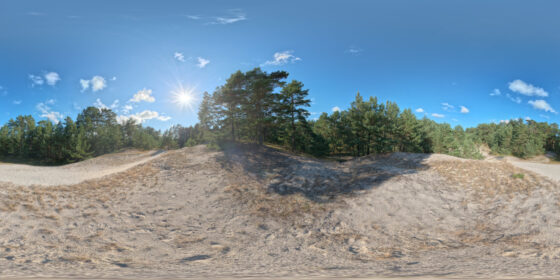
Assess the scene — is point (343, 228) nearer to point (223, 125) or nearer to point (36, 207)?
point (36, 207)

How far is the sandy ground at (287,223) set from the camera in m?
5.33

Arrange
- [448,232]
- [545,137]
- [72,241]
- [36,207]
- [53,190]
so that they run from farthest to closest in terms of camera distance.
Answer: [545,137] → [53,190] → [36,207] → [448,232] → [72,241]

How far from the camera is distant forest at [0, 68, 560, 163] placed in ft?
82.5

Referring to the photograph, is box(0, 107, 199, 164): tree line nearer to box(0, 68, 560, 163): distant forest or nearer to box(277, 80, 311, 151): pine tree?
box(0, 68, 560, 163): distant forest

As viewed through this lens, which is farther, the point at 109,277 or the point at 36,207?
the point at 36,207

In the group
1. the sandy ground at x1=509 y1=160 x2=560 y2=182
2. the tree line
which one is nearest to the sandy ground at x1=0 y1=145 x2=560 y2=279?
the sandy ground at x1=509 y1=160 x2=560 y2=182

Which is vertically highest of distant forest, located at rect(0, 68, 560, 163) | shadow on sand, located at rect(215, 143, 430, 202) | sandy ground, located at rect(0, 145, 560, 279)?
distant forest, located at rect(0, 68, 560, 163)

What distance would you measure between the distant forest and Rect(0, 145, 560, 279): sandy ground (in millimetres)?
10191

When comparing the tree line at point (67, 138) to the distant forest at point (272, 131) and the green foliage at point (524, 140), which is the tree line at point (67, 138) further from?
the green foliage at point (524, 140)

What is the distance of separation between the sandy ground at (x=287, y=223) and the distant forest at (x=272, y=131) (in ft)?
→ 33.4

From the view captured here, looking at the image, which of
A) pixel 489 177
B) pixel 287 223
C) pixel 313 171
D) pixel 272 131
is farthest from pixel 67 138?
pixel 489 177

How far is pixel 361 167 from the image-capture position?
17.6 m

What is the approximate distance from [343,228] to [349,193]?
3963 mm

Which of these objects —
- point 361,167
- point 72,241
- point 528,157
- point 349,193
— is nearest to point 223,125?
point 361,167
